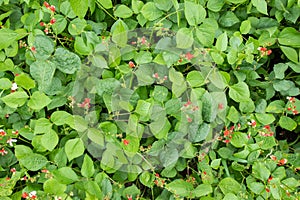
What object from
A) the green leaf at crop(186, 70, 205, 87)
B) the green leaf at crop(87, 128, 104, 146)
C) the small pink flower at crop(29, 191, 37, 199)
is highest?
the green leaf at crop(186, 70, 205, 87)

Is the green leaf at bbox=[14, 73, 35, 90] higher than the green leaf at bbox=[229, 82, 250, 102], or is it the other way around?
the green leaf at bbox=[14, 73, 35, 90]

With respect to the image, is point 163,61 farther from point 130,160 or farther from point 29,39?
point 29,39

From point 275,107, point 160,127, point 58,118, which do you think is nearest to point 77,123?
point 58,118

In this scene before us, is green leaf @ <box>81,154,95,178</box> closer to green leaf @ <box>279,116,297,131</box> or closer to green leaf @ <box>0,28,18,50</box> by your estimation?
green leaf @ <box>0,28,18,50</box>

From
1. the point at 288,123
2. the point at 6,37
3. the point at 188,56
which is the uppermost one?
the point at 6,37

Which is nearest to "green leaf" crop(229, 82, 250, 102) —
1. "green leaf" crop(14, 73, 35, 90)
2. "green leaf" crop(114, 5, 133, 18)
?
"green leaf" crop(114, 5, 133, 18)

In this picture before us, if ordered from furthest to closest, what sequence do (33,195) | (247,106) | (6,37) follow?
(247,106) < (6,37) < (33,195)

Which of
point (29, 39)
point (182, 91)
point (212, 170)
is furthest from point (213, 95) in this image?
point (29, 39)

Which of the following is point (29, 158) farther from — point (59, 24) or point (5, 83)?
point (59, 24)
